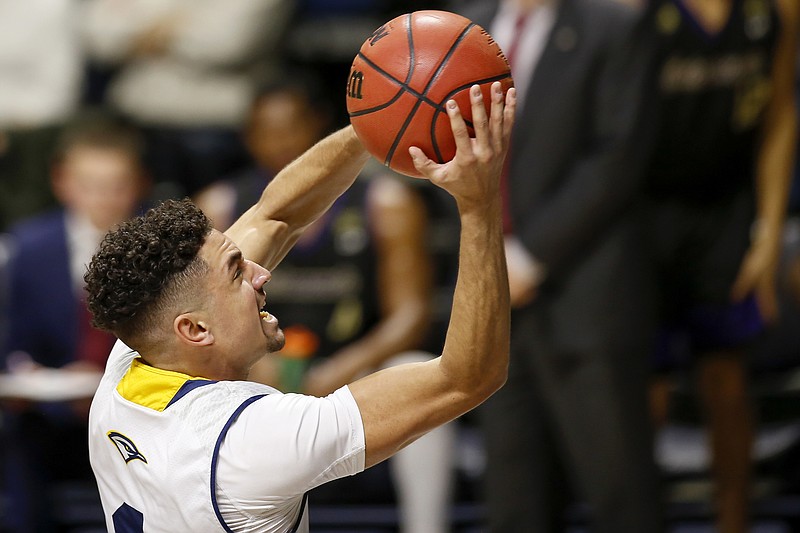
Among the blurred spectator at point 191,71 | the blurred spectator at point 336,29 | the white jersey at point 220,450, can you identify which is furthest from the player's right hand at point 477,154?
the blurred spectator at point 336,29

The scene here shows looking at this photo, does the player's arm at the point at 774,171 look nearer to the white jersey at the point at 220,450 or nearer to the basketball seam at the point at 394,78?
the basketball seam at the point at 394,78

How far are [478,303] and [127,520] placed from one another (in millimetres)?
847

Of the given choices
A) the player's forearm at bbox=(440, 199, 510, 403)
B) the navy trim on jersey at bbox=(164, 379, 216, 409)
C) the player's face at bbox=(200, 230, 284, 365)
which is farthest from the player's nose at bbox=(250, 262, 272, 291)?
the player's forearm at bbox=(440, 199, 510, 403)

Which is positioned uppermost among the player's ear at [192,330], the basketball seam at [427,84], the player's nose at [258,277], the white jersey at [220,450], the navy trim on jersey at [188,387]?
the basketball seam at [427,84]

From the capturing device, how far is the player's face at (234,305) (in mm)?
2582

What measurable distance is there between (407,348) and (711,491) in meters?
1.53

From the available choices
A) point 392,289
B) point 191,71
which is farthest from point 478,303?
point 191,71

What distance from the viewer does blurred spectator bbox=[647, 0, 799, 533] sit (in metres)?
5.41

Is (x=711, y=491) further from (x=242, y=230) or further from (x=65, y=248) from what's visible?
(x=242, y=230)

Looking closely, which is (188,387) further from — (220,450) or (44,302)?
(44,302)

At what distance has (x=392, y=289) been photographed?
548cm

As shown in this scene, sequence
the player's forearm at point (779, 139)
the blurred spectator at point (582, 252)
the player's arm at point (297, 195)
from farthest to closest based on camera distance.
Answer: the player's forearm at point (779, 139)
the blurred spectator at point (582, 252)
the player's arm at point (297, 195)

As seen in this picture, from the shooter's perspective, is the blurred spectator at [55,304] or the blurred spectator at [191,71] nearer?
the blurred spectator at [55,304]

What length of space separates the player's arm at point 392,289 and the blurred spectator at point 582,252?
0.57 meters
